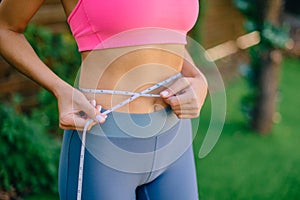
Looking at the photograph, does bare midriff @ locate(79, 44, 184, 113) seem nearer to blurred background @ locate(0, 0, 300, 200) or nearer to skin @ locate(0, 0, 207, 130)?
skin @ locate(0, 0, 207, 130)

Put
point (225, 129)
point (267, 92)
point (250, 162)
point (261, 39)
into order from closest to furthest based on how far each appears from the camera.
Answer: point (250, 162)
point (261, 39)
point (267, 92)
point (225, 129)

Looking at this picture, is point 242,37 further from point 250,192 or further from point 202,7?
point 250,192

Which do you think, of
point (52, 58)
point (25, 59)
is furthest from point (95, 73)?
point (52, 58)

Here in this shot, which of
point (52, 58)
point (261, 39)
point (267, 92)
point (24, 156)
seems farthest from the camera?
point (267, 92)

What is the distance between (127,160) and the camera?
143 cm

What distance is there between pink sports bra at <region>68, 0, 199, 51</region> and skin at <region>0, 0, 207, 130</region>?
0.08ft

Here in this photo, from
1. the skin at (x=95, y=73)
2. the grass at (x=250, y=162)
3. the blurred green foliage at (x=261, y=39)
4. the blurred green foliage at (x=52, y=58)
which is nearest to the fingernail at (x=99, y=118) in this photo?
the skin at (x=95, y=73)

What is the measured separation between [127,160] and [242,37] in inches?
234

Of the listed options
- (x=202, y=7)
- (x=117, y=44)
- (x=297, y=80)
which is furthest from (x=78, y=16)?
(x=297, y=80)

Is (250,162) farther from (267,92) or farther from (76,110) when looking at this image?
(76,110)

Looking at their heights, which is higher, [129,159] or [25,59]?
[25,59]

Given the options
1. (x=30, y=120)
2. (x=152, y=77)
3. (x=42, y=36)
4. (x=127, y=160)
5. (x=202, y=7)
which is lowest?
(x=202, y=7)

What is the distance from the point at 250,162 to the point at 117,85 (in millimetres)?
2961

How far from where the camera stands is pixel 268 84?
15.2ft
